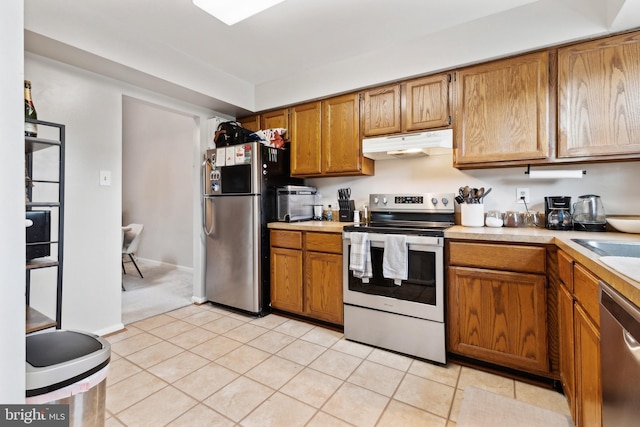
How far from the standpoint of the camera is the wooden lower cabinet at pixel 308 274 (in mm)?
2527

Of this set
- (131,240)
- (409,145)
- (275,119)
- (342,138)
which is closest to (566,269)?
(409,145)

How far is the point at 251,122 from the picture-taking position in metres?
3.46

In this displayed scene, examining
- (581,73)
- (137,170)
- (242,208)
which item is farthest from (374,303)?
(137,170)

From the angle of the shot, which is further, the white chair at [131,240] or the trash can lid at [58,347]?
the white chair at [131,240]

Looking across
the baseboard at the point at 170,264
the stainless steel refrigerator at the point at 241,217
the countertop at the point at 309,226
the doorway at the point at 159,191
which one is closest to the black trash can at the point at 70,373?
the countertop at the point at 309,226

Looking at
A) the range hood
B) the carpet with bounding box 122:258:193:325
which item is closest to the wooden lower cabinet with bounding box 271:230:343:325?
the range hood

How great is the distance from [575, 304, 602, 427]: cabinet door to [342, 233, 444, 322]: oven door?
760 millimetres

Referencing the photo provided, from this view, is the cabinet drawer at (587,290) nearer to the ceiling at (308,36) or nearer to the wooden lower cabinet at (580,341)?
the wooden lower cabinet at (580,341)

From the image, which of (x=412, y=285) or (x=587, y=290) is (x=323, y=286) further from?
(x=587, y=290)

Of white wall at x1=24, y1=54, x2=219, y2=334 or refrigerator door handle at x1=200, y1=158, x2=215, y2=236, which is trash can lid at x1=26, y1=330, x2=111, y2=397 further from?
refrigerator door handle at x1=200, y1=158, x2=215, y2=236

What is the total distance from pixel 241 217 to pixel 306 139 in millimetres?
1003

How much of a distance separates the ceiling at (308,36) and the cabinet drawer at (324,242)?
1339mm
